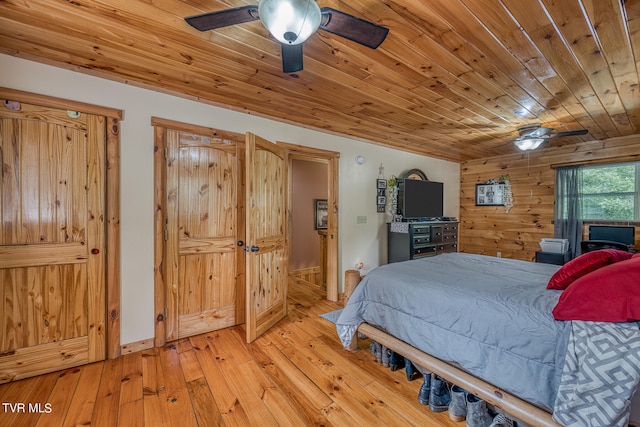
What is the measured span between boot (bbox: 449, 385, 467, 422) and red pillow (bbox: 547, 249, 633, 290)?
0.88m

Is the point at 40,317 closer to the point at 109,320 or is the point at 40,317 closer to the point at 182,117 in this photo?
the point at 109,320

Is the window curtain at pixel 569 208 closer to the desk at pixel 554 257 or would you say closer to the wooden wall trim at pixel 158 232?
the desk at pixel 554 257

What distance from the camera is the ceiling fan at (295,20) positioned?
1.12 metres

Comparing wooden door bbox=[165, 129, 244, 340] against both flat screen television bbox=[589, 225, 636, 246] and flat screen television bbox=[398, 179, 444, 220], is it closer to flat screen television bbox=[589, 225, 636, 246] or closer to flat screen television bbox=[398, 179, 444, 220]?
flat screen television bbox=[398, 179, 444, 220]

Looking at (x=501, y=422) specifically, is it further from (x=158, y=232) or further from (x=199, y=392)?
(x=158, y=232)

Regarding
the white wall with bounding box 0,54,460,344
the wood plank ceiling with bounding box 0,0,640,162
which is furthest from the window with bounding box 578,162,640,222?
the white wall with bounding box 0,54,460,344

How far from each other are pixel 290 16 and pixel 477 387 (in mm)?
2071

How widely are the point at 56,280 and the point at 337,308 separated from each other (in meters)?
2.73

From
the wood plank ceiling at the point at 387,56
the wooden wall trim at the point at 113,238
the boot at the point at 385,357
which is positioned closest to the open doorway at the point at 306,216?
the wood plank ceiling at the point at 387,56

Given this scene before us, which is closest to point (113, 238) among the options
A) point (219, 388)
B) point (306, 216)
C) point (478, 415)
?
point (219, 388)

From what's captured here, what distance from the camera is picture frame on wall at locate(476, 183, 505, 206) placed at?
17.0 feet

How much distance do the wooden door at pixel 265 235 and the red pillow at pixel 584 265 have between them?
89.2 inches

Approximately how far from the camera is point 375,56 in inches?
73.8

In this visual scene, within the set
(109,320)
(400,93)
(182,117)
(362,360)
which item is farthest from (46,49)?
(362,360)
